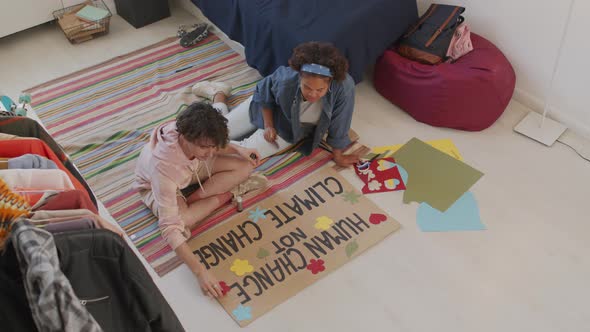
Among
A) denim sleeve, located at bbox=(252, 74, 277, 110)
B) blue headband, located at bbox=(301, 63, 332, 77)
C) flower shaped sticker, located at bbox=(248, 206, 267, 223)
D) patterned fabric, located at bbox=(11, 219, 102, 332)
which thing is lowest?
flower shaped sticker, located at bbox=(248, 206, 267, 223)

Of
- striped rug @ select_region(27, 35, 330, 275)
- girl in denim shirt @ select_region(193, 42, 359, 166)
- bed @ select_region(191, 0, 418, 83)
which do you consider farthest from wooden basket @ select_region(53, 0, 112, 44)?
girl in denim shirt @ select_region(193, 42, 359, 166)

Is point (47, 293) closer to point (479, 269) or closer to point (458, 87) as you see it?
point (479, 269)

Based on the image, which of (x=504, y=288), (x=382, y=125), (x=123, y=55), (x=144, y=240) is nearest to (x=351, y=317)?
(x=504, y=288)

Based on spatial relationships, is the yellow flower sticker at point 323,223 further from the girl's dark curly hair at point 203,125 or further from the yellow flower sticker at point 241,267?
the girl's dark curly hair at point 203,125

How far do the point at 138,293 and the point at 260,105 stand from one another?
1336mm

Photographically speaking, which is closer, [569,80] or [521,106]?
[569,80]

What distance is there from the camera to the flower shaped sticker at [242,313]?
200 cm

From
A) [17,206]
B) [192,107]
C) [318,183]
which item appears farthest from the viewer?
[318,183]

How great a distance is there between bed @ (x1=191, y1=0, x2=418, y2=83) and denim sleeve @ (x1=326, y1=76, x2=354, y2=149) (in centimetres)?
32

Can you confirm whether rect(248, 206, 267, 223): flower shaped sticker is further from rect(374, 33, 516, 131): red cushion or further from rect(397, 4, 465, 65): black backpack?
rect(397, 4, 465, 65): black backpack

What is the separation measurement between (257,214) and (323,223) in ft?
0.90

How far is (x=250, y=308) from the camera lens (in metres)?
2.03

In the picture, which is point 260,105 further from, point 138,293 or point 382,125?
point 138,293

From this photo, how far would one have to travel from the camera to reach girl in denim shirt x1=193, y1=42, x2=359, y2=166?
215cm
